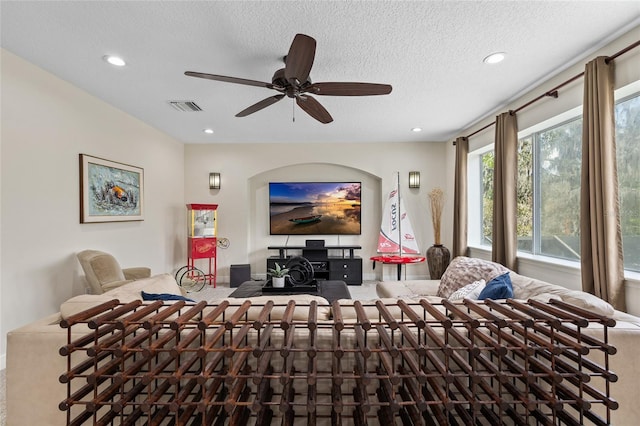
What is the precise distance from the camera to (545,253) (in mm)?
3270

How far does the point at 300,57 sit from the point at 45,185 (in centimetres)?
265

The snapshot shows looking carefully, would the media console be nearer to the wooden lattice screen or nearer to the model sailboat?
the model sailboat

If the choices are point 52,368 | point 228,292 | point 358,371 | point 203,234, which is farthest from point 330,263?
point 358,371

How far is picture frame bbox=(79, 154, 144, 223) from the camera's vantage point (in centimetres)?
327

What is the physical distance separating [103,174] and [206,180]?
2.14 meters

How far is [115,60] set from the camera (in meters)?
2.57

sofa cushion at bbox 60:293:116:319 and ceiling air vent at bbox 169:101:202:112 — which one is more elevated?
ceiling air vent at bbox 169:101:202:112

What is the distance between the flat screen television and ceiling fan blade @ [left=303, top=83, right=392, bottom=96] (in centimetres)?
331

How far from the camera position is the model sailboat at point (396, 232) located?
5375 millimetres

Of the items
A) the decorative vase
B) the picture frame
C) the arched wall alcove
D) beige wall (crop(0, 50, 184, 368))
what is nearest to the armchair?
beige wall (crop(0, 50, 184, 368))

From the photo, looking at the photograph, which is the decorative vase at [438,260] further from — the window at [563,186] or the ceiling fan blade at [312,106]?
the ceiling fan blade at [312,106]

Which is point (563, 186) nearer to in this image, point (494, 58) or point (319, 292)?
point (494, 58)

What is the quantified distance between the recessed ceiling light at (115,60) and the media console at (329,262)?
3.50 m

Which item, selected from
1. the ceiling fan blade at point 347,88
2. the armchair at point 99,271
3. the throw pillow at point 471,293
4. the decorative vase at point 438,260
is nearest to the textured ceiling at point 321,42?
the ceiling fan blade at point 347,88
